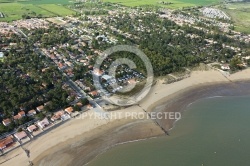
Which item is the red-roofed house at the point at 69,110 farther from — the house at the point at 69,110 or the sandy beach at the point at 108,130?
the sandy beach at the point at 108,130

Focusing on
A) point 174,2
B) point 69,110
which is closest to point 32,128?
point 69,110

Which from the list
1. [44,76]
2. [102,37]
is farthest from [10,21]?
[44,76]

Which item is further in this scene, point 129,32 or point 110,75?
point 129,32

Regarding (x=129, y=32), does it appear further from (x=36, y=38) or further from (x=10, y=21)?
(x=10, y=21)

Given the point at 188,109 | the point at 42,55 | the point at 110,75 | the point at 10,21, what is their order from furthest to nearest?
the point at 10,21, the point at 42,55, the point at 110,75, the point at 188,109

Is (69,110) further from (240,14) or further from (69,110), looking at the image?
(240,14)

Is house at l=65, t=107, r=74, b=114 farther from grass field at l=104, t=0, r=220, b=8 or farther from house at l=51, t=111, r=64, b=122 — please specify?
grass field at l=104, t=0, r=220, b=8

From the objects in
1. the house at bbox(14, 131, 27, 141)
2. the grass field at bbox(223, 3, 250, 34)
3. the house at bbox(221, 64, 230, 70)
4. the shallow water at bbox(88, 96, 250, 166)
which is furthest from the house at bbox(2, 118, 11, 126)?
the grass field at bbox(223, 3, 250, 34)
